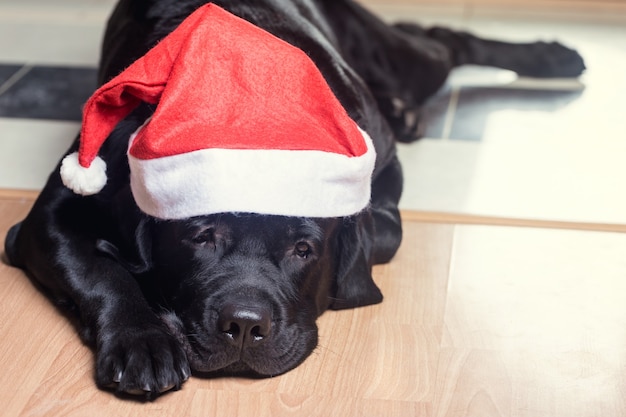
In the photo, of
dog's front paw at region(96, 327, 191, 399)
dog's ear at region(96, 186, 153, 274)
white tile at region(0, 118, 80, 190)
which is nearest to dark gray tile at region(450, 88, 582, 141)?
white tile at region(0, 118, 80, 190)

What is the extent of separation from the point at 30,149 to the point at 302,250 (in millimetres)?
1086

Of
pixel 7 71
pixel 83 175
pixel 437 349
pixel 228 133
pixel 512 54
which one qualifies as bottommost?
pixel 7 71

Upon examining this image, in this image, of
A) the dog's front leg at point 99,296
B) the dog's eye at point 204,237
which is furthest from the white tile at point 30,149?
the dog's eye at point 204,237

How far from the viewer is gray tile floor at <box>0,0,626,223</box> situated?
7.47ft

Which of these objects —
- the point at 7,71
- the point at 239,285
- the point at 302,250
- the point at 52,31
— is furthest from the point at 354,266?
the point at 52,31

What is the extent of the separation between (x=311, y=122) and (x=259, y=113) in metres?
0.09

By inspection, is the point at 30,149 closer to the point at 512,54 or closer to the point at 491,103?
the point at 491,103

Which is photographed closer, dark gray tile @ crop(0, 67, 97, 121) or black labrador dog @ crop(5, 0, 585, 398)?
black labrador dog @ crop(5, 0, 585, 398)

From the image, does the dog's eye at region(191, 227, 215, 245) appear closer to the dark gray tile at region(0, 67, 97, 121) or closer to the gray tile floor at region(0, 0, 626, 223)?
the gray tile floor at region(0, 0, 626, 223)

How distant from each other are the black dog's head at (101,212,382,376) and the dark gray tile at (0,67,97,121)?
1107 millimetres

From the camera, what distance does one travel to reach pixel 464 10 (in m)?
3.68

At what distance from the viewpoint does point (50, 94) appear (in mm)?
2770

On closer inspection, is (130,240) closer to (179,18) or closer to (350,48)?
(179,18)

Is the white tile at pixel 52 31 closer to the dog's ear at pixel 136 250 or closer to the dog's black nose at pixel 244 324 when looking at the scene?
the dog's ear at pixel 136 250
